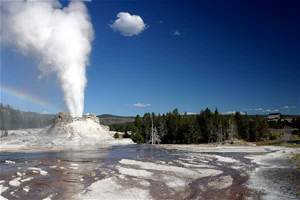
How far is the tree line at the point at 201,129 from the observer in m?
108

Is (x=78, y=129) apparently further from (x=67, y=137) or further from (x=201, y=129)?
(x=201, y=129)

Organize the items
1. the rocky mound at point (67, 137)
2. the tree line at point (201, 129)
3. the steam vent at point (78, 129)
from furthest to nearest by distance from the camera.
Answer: the tree line at point (201, 129), the steam vent at point (78, 129), the rocky mound at point (67, 137)

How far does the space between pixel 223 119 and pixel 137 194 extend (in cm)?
9011

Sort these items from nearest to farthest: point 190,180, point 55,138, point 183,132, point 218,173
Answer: point 190,180 → point 218,173 → point 55,138 → point 183,132

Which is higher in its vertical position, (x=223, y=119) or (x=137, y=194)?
(x=223, y=119)

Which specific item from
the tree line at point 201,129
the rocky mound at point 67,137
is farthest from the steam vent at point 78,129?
the tree line at point 201,129

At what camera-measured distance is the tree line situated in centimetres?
10756

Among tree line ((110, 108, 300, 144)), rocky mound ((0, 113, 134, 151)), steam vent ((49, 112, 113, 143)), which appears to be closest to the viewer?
rocky mound ((0, 113, 134, 151))

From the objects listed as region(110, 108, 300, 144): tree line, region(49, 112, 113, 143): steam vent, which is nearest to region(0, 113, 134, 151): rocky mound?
region(49, 112, 113, 143): steam vent

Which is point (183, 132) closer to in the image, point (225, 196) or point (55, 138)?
point (55, 138)

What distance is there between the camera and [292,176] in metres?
37.5

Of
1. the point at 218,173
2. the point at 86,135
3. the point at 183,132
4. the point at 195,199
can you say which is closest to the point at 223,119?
the point at 183,132

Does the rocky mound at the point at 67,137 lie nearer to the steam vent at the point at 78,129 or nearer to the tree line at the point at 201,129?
the steam vent at the point at 78,129

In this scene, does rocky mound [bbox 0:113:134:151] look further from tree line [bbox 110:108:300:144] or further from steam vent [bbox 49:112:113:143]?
tree line [bbox 110:108:300:144]
